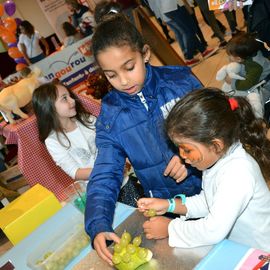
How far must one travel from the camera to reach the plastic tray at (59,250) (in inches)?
52.0

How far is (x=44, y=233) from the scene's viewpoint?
1.65m

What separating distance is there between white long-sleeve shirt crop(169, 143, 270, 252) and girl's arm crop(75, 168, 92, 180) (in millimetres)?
1155

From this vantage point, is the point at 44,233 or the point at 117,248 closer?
the point at 117,248

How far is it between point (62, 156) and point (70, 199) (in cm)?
62

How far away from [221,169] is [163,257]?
13.2 inches

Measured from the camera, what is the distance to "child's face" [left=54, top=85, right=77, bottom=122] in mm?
2320

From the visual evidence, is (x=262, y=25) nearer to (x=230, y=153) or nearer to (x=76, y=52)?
(x=230, y=153)

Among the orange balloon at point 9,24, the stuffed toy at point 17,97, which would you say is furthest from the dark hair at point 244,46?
the orange balloon at point 9,24

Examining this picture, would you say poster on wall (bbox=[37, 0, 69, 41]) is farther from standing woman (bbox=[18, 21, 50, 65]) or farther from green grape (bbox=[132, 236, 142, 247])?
green grape (bbox=[132, 236, 142, 247])

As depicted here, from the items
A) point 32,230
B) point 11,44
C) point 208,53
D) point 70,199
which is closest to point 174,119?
point 70,199

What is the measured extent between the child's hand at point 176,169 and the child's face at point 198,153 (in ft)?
0.73

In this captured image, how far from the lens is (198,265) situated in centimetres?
100

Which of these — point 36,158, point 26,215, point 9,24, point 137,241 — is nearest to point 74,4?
point 9,24

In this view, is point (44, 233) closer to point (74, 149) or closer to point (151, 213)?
point (151, 213)
